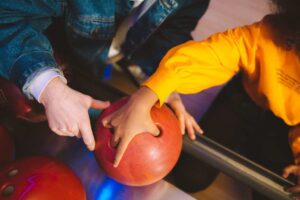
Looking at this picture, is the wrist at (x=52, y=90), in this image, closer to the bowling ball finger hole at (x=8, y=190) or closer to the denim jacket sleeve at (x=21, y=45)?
the denim jacket sleeve at (x=21, y=45)

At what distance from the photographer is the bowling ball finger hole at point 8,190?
2.06 feet

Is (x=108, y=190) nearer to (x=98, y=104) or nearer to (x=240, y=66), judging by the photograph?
(x=98, y=104)

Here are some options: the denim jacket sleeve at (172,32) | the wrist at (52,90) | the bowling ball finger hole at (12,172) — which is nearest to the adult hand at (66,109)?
the wrist at (52,90)

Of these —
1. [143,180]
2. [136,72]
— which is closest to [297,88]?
[143,180]

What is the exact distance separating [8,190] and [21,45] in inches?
10.6

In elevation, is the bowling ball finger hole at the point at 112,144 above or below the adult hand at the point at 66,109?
below

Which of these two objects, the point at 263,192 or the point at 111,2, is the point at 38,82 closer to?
the point at 111,2

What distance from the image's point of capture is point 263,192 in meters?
0.69

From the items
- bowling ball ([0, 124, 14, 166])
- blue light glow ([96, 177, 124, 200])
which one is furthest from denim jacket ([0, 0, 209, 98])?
blue light glow ([96, 177, 124, 200])

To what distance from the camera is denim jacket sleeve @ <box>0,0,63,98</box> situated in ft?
2.16

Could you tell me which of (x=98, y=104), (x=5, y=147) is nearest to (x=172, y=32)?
(x=98, y=104)

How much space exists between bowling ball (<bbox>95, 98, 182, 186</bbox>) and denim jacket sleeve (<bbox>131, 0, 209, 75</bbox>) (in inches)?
14.0

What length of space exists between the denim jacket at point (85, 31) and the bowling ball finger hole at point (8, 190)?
174mm

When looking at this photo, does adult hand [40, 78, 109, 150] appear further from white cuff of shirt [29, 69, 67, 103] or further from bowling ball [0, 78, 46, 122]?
Result: bowling ball [0, 78, 46, 122]
